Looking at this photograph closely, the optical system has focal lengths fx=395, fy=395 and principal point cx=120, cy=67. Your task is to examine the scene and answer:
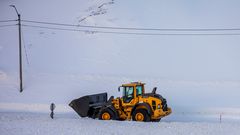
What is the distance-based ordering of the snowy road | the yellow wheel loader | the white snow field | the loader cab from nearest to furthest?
the snowy road < the white snow field < the yellow wheel loader < the loader cab

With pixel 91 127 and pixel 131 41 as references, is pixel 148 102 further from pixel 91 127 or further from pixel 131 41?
pixel 131 41

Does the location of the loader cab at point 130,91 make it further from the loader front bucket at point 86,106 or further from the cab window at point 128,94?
the loader front bucket at point 86,106

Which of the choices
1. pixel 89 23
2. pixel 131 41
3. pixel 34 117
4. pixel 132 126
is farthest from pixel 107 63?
pixel 132 126

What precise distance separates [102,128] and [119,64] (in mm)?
34293

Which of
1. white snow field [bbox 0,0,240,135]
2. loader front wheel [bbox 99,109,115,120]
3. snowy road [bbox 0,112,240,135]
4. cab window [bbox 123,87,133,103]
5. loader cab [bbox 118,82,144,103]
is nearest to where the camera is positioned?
snowy road [bbox 0,112,240,135]

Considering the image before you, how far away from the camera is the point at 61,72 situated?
45969mm

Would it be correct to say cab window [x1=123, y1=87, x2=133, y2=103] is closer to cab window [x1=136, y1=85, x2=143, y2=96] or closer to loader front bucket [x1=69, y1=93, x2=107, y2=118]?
cab window [x1=136, y1=85, x2=143, y2=96]

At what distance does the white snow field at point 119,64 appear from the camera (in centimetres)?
1856

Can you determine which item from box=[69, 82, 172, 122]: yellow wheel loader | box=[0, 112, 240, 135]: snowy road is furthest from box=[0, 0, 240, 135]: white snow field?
box=[69, 82, 172, 122]: yellow wheel loader

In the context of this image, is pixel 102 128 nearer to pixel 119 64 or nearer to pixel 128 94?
pixel 128 94

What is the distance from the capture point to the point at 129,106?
19875 mm

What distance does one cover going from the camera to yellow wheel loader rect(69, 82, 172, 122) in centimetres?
1902

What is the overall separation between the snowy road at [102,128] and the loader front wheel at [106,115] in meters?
1.04

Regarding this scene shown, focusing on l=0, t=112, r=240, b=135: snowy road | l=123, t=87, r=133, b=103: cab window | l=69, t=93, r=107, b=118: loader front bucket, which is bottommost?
l=0, t=112, r=240, b=135: snowy road
